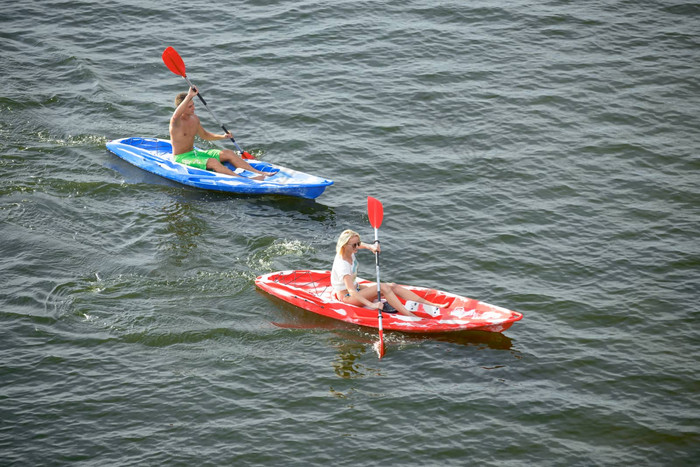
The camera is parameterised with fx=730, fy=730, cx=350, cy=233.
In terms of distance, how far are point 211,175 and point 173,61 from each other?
2.34 meters

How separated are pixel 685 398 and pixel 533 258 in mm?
3210

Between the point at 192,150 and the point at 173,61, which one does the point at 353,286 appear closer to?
the point at 192,150

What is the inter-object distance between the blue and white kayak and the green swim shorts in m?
0.08

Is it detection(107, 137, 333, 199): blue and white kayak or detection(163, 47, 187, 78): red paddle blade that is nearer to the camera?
detection(107, 137, 333, 199): blue and white kayak

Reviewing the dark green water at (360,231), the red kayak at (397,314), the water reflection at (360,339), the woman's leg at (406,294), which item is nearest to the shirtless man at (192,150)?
the dark green water at (360,231)

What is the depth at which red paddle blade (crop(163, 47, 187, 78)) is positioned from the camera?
522 inches

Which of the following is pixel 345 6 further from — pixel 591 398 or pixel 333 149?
pixel 591 398

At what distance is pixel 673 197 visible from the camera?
493 inches

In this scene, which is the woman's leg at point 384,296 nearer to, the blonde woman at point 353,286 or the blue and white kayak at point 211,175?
the blonde woman at point 353,286

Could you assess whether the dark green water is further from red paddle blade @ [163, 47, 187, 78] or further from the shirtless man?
red paddle blade @ [163, 47, 187, 78]

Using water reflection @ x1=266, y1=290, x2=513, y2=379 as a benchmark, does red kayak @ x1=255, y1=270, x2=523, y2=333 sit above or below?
above

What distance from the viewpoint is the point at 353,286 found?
32.1ft

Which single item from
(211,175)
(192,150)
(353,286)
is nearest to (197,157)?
(192,150)

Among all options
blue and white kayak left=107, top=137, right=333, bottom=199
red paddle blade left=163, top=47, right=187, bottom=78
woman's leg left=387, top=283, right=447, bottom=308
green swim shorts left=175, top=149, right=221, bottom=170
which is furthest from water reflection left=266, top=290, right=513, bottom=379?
red paddle blade left=163, top=47, right=187, bottom=78
